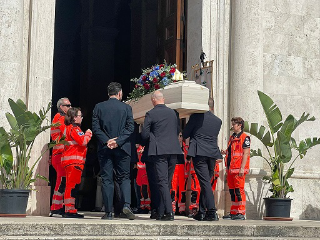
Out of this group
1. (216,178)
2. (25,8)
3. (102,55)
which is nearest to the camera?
(25,8)

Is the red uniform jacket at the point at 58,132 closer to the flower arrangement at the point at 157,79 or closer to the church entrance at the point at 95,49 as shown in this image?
the flower arrangement at the point at 157,79

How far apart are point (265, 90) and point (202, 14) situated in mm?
1712

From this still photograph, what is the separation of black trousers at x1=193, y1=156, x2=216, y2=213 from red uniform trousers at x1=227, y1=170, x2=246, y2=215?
1.40 m

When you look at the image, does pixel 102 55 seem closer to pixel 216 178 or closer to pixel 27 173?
pixel 216 178

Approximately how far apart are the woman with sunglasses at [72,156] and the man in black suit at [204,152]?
5.00 feet

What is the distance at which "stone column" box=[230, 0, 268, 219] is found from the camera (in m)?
11.3

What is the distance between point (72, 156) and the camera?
31.0 feet

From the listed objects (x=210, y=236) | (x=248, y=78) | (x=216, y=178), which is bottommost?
(x=210, y=236)

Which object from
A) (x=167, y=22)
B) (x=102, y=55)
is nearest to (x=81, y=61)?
(x=102, y=55)

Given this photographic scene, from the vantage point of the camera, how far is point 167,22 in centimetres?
1253

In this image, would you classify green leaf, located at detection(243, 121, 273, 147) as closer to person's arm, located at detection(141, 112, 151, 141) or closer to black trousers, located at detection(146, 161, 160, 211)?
black trousers, located at detection(146, 161, 160, 211)

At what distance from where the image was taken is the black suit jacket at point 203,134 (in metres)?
8.91

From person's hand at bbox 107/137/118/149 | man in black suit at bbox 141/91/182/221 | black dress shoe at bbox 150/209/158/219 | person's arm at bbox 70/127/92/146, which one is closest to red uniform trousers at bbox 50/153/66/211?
person's arm at bbox 70/127/92/146

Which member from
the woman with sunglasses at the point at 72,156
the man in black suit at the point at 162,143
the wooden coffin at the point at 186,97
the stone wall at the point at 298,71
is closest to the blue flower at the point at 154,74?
the wooden coffin at the point at 186,97
